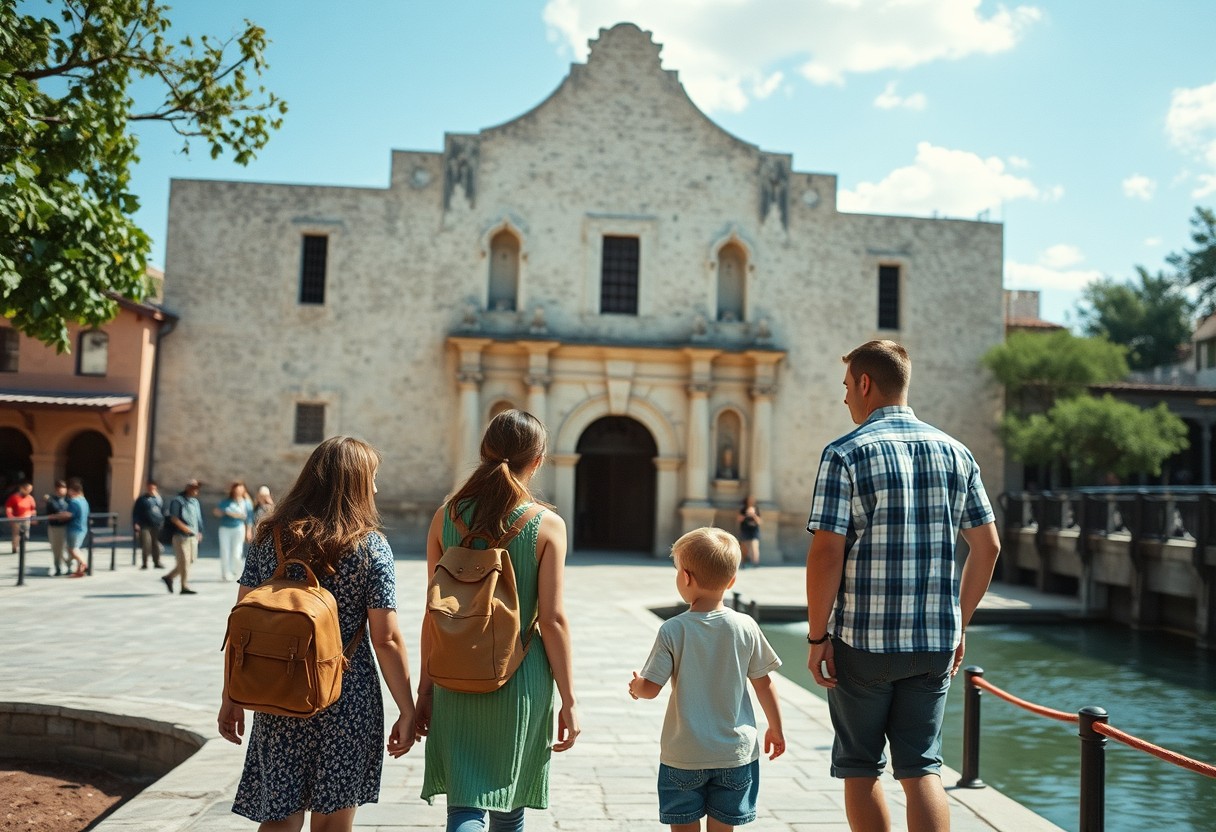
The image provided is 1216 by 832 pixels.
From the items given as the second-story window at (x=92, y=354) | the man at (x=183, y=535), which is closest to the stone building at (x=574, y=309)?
the second-story window at (x=92, y=354)

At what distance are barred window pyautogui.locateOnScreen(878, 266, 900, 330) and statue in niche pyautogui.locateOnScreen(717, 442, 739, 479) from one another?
5584 millimetres

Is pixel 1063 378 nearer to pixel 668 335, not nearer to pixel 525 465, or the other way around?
pixel 668 335

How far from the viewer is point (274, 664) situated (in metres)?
3.44

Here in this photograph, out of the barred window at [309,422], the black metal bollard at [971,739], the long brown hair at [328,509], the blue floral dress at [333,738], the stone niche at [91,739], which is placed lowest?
the stone niche at [91,739]

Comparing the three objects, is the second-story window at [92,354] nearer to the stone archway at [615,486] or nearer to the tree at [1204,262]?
the stone archway at [615,486]

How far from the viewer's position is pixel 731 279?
2712 centimetres

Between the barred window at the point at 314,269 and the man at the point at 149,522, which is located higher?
the barred window at the point at 314,269

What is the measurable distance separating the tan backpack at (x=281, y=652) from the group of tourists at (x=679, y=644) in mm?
207

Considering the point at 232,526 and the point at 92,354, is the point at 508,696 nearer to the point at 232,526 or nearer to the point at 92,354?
the point at 232,526

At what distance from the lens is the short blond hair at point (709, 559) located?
157 inches

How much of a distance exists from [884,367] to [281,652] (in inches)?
100

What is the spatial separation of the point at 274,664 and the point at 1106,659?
572 inches

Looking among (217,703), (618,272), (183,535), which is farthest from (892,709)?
(618,272)

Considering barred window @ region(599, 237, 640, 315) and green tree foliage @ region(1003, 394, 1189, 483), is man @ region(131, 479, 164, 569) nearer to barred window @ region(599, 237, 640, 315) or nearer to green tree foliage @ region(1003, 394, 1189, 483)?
barred window @ region(599, 237, 640, 315)
